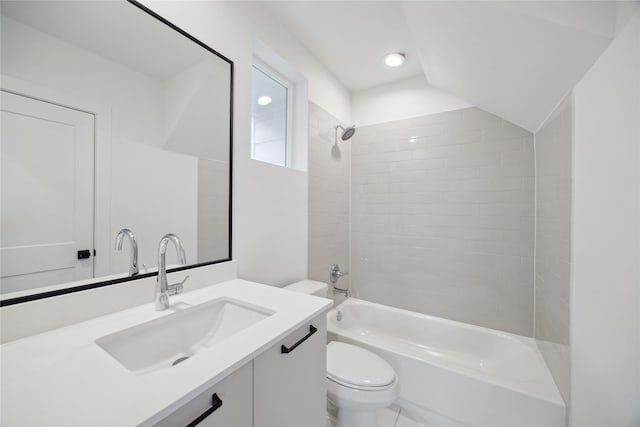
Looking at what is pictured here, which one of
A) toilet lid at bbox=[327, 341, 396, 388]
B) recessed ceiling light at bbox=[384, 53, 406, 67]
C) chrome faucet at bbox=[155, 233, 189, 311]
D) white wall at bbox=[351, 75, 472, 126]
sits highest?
recessed ceiling light at bbox=[384, 53, 406, 67]

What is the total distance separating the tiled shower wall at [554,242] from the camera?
124cm

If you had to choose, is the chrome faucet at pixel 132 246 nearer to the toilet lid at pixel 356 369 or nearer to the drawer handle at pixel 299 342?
the drawer handle at pixel 299 342

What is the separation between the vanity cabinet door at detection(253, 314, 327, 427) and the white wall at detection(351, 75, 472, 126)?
2.08m

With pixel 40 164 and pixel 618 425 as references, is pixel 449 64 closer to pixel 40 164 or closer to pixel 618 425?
pixel 618 425

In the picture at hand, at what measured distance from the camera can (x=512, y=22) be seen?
1057mm

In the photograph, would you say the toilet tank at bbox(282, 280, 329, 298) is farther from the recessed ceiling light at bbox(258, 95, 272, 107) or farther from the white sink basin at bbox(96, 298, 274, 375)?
the recessed ceiling light at bbox(258, 95, 272, 107)

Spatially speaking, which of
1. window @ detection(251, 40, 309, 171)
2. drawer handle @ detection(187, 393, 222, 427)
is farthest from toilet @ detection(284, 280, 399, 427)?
window @ detection(251, 40, 309, 171)

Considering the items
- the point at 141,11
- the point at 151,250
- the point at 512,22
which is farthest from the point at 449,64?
the point at 151,250

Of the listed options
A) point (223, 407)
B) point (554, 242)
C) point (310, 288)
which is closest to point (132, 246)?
point (223, 407)

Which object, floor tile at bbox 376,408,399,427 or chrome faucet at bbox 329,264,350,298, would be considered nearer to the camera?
floor tile at bbox 376,408,399,427

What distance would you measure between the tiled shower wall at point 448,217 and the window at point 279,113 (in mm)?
815

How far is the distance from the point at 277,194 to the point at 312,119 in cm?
78

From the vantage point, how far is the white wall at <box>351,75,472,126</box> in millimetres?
2207

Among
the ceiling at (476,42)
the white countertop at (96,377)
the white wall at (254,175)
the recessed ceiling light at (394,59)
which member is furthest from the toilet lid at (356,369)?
the recessed ceiling light at (394,59)
